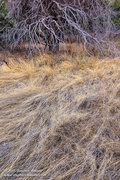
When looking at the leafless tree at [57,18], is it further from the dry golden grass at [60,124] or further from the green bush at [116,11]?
the dry golden grass at [60,124]

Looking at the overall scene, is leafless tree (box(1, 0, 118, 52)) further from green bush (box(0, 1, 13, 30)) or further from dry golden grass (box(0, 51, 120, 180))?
dry golden grass (box(0, 51, 120, 180))

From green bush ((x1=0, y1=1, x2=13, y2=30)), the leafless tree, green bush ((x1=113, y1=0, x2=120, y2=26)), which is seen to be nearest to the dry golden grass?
the leafless tree

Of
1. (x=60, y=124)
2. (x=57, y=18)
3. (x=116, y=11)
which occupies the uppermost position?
(x=116, y=11)

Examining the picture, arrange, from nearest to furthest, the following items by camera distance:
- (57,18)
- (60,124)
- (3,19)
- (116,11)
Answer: (60,124), (57,18), (3,19), (116,11)

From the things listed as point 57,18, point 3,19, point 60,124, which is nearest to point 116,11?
point 57,18

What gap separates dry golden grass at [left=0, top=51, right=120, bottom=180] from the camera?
1479 mm

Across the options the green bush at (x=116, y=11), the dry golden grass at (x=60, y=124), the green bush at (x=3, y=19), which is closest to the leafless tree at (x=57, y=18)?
the green bush at (x=3, y=19)

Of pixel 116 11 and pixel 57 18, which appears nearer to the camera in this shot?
pixel 57 18

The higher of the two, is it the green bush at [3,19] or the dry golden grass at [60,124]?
the green bush at [3,19]

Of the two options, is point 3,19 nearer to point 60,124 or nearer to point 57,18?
point 57,18

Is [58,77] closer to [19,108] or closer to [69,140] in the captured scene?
[19,108]

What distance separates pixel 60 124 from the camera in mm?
1867

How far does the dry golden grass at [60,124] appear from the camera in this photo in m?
1.48

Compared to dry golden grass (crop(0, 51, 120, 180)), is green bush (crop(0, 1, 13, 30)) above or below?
above
